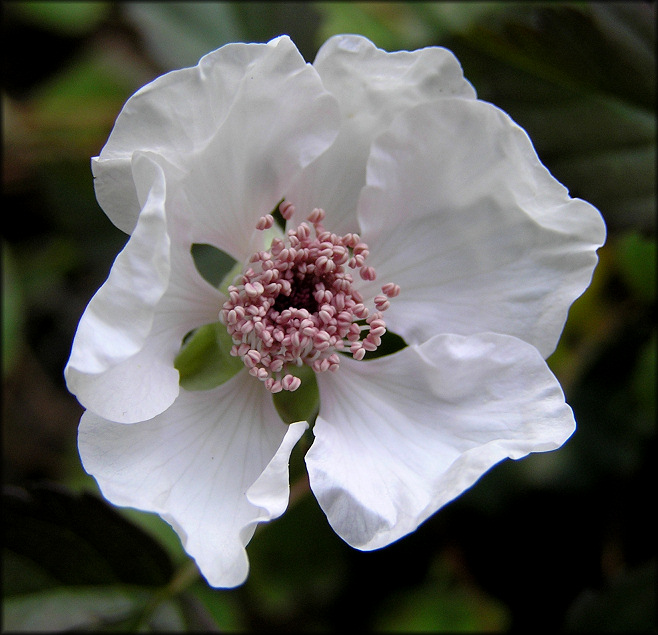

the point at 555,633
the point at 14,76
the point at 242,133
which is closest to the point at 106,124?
the point at 14,76

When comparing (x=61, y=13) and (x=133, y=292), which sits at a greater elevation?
(x=133, y=292)

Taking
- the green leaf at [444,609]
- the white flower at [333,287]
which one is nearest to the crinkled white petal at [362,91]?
the white flower at [333,287]

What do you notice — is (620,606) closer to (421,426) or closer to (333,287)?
(421,426)

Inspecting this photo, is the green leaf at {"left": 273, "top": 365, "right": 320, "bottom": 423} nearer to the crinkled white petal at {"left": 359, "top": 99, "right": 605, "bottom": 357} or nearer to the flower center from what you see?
the flower center

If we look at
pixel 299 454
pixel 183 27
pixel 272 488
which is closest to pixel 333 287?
pixel 299 454

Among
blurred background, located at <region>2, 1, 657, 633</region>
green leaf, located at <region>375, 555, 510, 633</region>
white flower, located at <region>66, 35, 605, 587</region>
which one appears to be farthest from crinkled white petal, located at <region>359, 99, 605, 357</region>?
green leaf, located at <region>375, 555, 510, 633</region>

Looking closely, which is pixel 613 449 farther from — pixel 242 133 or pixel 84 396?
pixel 84 396
